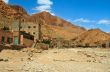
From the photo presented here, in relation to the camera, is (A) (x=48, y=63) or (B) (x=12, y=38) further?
(B) (x=12, y=38)

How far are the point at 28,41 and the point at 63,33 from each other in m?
112

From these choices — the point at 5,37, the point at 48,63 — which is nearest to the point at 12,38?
the point at 5,37

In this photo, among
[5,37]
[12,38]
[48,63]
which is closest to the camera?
[48,63]

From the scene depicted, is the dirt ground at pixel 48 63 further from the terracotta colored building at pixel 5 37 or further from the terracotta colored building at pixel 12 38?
the terracotta colored building at pixel 12 38

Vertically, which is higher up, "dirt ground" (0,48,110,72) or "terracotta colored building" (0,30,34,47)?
"terracotta colored building" (0,30,34,47)

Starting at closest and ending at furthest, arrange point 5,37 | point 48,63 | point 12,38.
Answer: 1. point 48,63
2. point 5,37
3. point 12,38

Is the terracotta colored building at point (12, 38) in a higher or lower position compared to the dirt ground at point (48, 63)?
higher

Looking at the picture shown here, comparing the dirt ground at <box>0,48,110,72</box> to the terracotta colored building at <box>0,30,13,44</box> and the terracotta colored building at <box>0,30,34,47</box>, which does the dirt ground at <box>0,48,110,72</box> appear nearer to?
the terracotta colored building at <box>0,30,13,44</box>

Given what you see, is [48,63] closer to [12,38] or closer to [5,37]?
[5,37]

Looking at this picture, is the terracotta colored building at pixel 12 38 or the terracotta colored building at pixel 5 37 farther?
the terracotta colored building at pixel 12 38

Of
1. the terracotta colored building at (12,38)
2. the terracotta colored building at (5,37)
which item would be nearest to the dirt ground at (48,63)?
the terracotta colored building at (5,37)

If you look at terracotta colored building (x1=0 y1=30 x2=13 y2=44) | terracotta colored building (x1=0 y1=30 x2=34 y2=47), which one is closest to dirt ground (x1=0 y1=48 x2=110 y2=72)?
terracotta colored building (x1=0 y1=30 x2=13 y2=44)

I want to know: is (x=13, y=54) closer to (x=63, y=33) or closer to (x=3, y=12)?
(x=3, y=12)

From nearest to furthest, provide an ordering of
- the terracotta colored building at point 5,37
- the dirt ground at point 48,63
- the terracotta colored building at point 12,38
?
the dirt ground at point 48,63, the terracotta colored building at point 5,37, the terracotta colored building at point 12,38
